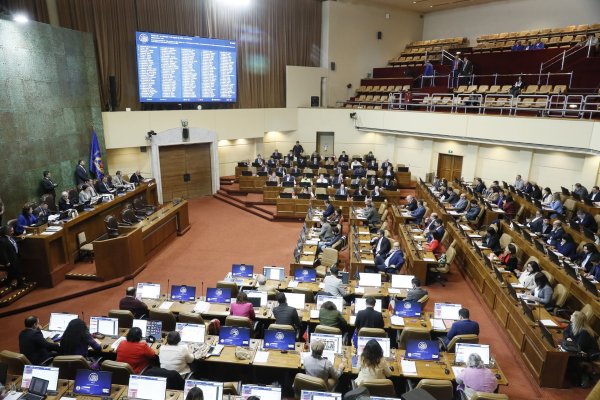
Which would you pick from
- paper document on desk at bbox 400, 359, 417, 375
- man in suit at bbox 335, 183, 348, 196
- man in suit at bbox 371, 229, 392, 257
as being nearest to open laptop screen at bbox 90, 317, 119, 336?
paper document on desk at bbox 400, 359, 417, 375

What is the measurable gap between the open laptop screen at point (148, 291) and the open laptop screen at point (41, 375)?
2607mm

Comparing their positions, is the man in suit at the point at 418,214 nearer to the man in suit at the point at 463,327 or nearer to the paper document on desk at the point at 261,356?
the man in suit at the point at 463,327

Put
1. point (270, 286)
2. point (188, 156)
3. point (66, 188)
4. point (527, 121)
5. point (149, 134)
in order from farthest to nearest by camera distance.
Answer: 1. point (188, 156)
2. point (149, 134)
3. point (527, 121)
4. point (66, 188)
5. point (270, 286)

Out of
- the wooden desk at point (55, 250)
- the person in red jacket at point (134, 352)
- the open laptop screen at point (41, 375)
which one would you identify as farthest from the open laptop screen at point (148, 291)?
the wooden desk at point (55, 250)

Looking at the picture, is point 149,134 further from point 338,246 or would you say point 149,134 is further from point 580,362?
point 580,362

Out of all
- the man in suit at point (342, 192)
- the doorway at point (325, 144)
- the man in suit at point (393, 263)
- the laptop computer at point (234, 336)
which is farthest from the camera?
the doorway at point (325, 144)

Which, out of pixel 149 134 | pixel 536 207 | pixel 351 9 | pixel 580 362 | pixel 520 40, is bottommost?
pixel 580 362

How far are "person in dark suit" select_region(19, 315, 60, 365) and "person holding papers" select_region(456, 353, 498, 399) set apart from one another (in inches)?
221

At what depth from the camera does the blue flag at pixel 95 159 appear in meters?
14.6

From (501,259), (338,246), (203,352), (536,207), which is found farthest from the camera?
(536,207)

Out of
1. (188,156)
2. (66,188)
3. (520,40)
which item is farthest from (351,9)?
(66,188)

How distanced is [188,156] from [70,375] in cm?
1379

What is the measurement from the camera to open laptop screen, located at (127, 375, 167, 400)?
16.0ft

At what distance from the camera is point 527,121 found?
47.1 feet
